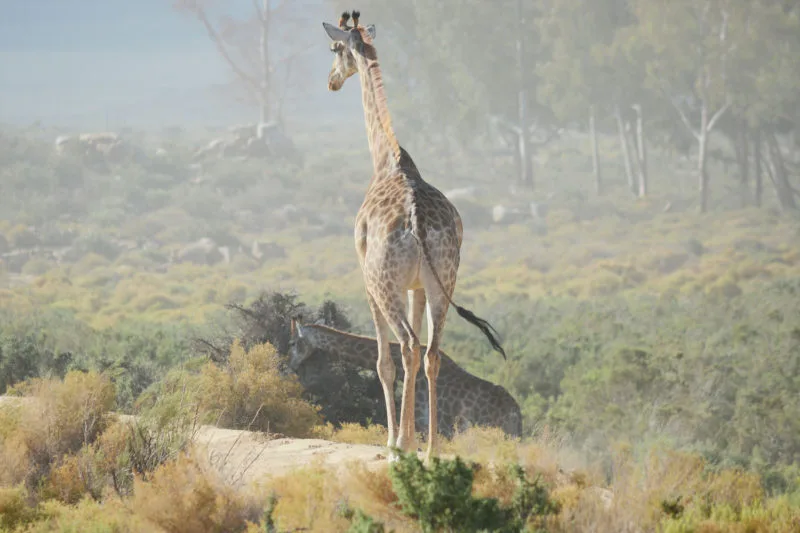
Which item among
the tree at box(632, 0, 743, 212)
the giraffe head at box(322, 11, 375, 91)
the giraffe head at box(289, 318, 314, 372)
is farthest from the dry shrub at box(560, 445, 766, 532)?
the tree at box(632, 0, 743, 212)

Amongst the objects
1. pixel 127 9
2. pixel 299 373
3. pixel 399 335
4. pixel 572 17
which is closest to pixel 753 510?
pixel 399 335

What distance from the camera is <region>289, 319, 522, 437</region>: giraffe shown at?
31.2 ft

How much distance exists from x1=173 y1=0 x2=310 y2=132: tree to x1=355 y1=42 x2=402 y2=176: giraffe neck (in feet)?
164

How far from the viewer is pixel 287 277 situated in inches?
1228

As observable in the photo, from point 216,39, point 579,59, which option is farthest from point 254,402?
point 216,39

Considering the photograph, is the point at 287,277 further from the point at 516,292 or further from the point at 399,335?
the point at 399,335

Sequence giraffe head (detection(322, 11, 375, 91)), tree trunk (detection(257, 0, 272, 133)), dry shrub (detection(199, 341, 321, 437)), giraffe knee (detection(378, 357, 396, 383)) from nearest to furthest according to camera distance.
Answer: giraffe knee (detection(378, 357, 396, 383)) < giraffe head (detection(322, 11, 375, 91)) < dry shrub (detection(199, 341, 321, 437)) < tree trunk (detection(257, 0, 272, 133))

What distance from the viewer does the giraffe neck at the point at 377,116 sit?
7.52 m

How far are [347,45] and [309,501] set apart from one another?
15.3ft

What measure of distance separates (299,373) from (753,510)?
564 centimetres

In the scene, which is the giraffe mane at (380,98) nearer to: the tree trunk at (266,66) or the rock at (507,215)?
the rock at (507,215)

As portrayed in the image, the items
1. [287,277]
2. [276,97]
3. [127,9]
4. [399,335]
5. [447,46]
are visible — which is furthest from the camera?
[127,9]

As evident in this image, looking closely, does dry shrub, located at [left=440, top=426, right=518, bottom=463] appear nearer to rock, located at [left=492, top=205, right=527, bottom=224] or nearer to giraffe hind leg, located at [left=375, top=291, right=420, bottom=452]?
giraffe hind leg, located at [left=375, top=291, right=420, bottom=452]

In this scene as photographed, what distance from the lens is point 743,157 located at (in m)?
42.0
